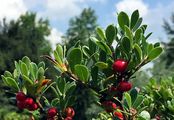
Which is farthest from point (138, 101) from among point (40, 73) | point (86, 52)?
point (40, 73)

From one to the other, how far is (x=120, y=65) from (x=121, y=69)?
0.10 ft

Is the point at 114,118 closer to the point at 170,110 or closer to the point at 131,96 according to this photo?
the point at 131,96

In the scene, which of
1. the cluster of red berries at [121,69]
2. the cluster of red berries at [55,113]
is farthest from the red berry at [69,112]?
the cluster of red berries at [121,69]

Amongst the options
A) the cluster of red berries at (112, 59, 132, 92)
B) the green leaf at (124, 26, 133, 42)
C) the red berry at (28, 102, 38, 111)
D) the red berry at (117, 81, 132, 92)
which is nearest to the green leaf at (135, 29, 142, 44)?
the green leaf at (124, 26, 133, 42)

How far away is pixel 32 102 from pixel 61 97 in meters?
0.20

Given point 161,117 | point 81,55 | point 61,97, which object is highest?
point 81,55

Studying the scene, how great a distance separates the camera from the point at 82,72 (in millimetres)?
A: 2938

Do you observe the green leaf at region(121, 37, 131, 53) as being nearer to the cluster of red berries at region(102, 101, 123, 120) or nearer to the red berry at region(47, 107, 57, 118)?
the cluster of red berries at region(102, 101, 123, 120)

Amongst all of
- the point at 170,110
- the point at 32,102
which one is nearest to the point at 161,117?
the point at 170,110

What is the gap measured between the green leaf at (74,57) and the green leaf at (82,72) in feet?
0.26

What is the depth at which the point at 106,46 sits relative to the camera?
2990 mm

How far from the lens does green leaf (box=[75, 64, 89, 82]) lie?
2903 mm

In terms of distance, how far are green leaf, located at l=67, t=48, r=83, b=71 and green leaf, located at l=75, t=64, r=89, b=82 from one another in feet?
0.26

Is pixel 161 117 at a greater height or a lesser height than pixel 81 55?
lesser
